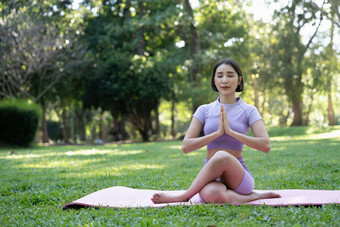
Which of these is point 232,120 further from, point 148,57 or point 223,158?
point 148,57

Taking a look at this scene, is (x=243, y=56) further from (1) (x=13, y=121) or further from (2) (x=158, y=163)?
(2) (x=158, y=163)

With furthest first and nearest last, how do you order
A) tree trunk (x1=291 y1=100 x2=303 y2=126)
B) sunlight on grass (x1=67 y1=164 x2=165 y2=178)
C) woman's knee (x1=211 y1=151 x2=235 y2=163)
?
1. tree trunk (x1=291 y1=100 x2=303 y2=126)
2. sunlight on grass (x1=67 y1=164 x2=165 y2=178)
3. woman's knee (x1=211 y1=151 x2=235 y2=163)

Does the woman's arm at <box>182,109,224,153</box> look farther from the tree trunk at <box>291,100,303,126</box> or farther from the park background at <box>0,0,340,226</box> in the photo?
the tree trunk at <box>291,100,303,126</box>

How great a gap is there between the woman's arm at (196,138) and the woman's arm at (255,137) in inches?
2.2

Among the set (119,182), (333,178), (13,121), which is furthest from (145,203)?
(13,121)

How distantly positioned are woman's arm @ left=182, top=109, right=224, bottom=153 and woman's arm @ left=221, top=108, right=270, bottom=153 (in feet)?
0.18

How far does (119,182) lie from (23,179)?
5.84 feet

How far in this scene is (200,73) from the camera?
2258cm

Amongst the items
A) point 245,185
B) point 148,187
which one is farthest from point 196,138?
point 148,187

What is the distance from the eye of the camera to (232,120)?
12.9 ft

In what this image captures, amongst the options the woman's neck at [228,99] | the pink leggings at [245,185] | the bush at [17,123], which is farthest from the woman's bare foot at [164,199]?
the bush at [17,123]

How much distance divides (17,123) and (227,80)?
1450cm

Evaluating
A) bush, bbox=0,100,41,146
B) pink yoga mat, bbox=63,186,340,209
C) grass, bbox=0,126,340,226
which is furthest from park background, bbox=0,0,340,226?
pink yoga mat, bbox=63,186,340,209

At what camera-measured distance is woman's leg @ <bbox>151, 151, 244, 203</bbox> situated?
354 centimetres
